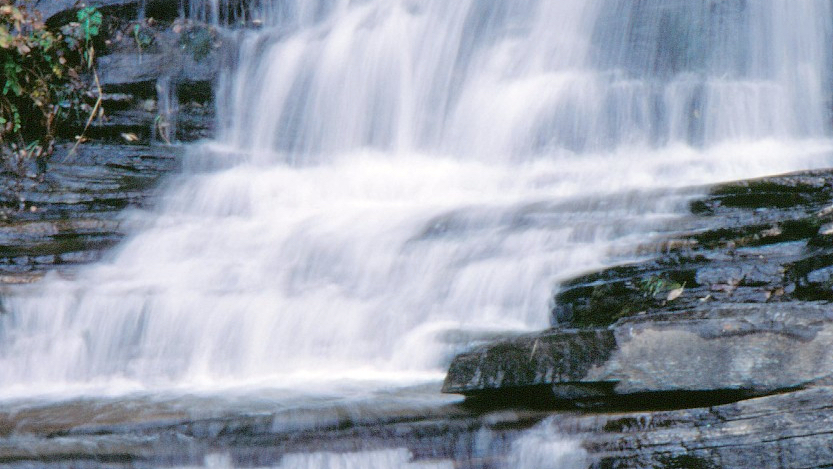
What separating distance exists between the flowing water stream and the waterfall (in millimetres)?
20

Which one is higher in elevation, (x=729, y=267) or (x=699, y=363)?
(x=729, y=267)

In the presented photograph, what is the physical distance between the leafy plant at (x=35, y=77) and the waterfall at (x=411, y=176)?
120 centimetres

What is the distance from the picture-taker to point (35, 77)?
303 inches

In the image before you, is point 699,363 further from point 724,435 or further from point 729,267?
point 729,267

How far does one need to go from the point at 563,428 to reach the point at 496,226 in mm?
2527

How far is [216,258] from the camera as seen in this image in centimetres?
624

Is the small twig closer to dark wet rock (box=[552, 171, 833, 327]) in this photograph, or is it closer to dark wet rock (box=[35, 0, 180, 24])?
dark wet rock (box=[35, 0, 180, 24])

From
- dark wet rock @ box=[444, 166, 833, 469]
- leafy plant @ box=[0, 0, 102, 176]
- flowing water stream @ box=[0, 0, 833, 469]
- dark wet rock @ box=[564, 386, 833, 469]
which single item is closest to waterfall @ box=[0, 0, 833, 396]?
flowing water stream @ box=[0, 0, 833, 469]

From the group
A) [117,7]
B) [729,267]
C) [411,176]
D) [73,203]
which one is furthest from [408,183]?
[729,267]

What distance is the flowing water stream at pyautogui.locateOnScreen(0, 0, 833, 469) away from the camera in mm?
5062

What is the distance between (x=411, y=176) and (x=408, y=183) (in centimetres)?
14

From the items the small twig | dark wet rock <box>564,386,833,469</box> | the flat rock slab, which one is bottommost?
dark wet rock <box>564,386,833,469</box>

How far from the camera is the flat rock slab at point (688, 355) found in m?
3.43

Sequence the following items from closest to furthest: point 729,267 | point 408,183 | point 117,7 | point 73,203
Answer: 1. point 729,267
2. point 73,203
3. point 408,183
4. point 117,7
